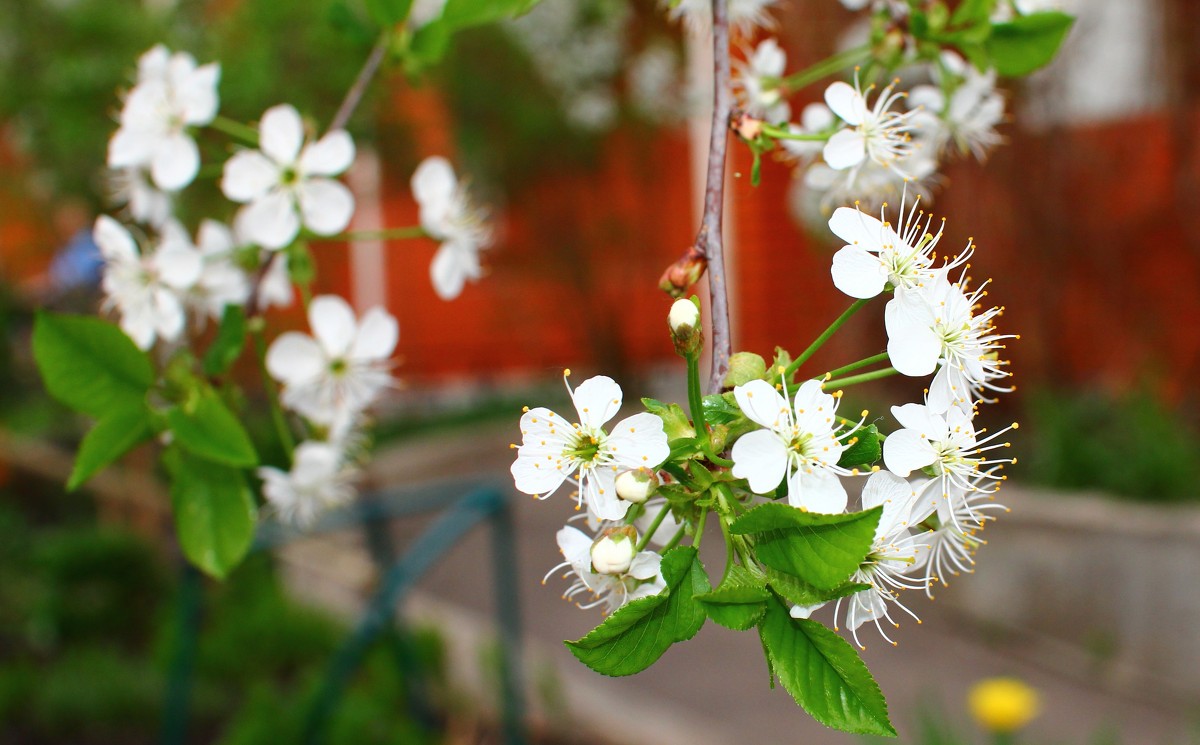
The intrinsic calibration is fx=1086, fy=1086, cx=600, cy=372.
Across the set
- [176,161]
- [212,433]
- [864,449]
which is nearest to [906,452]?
[864,449]

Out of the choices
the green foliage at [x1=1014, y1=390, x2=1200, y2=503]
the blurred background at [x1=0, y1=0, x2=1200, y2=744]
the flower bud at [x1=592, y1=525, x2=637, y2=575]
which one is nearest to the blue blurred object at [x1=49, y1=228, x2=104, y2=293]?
the blurred background at [x1=0, y1=0, x2=1200, y2=744]

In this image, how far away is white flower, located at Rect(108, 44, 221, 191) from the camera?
95 cm

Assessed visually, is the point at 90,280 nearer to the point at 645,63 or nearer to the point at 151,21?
the point at 151,21

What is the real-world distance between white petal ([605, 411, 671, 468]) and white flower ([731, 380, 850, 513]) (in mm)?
39

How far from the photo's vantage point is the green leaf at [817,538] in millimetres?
525

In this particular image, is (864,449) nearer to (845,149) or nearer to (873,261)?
(873,261)

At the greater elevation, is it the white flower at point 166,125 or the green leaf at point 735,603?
the white flower at point 166,125

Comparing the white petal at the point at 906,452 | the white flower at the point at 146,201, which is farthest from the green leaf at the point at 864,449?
the white flower at the point at 146,201

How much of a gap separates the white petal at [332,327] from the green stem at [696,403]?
0.55 m

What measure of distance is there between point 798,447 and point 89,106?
398 centimetres

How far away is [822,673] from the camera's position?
57cm

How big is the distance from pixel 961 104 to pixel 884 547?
1.93 feet

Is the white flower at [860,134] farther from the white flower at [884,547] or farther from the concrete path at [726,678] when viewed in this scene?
the concrete path at [726,678]

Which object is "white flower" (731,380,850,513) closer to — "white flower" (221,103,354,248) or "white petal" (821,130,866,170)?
"white petal" (821,130,866,170)
